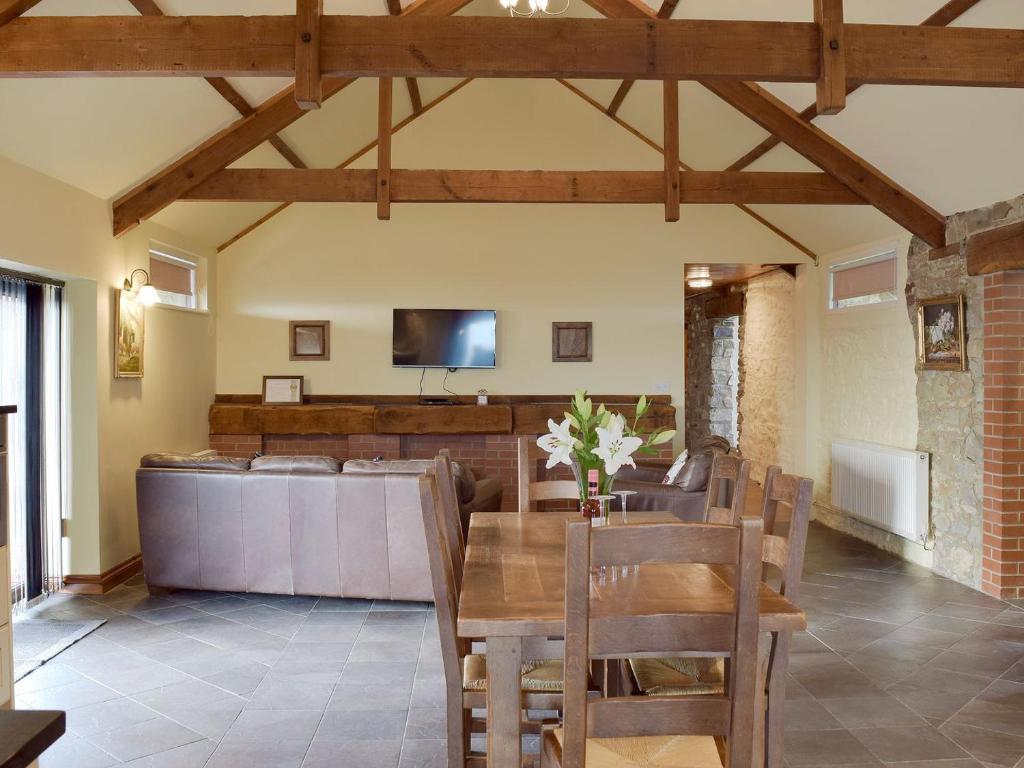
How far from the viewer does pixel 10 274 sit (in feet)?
14.9

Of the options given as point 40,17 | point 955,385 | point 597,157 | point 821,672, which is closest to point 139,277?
point 40,17

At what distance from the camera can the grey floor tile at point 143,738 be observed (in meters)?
2.87

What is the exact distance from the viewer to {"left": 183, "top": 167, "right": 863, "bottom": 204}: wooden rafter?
226 inches

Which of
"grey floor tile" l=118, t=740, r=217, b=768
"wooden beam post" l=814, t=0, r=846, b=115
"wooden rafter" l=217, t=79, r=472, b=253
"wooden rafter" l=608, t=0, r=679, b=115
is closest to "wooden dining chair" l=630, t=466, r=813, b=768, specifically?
"grey floor tile" l=118, t=740, r=217, b=768

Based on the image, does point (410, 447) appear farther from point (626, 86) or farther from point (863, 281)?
point (863, 281)

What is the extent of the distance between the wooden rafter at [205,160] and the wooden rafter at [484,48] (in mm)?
2147

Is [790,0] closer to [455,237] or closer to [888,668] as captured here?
[888,668]

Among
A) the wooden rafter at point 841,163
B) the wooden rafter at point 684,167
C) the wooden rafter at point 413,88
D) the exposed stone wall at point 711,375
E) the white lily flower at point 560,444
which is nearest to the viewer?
the white lily flower at point 560,444

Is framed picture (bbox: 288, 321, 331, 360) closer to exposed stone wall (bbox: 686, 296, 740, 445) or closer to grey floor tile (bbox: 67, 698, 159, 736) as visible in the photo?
grey floor tile (bbox: 67, 698, 159, 736)

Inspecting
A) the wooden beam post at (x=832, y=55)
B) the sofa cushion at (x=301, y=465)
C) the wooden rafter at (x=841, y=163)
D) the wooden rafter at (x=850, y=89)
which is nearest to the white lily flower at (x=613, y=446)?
the wooden beam post at (x=832, y=55)

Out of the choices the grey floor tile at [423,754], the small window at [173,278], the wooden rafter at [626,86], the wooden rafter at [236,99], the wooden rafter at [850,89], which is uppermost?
the wooden rafter at [626,86]

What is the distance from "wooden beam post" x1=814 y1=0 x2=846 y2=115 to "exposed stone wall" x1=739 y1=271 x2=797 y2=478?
16.6ft

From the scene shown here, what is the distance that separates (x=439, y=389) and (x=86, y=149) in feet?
13.2

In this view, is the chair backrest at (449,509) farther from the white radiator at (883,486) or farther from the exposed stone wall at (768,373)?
the exposed stone wall at (768,373)
